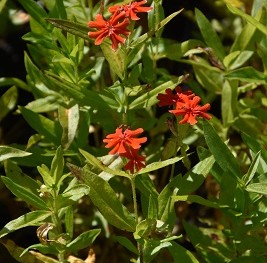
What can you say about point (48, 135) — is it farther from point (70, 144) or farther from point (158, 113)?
point (158, 113)

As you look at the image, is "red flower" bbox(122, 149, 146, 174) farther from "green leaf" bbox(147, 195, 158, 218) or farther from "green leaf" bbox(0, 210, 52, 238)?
"green leaf" bbox(0, 210, 52, 238)

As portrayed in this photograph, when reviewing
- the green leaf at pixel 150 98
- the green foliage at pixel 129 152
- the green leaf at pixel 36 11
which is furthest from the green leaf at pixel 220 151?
the green leaf at pixel 36 11

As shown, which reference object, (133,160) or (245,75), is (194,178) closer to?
(133,160)

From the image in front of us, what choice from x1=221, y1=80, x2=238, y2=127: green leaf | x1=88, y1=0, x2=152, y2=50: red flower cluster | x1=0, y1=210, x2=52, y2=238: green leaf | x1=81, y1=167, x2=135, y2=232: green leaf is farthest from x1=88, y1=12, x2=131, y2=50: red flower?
x1=221, y1=80, x2=238, y2=127: green leaf

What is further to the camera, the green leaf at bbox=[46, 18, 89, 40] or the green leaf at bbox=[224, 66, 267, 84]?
the green leaf at bbox=[224, 66, 267, 84]

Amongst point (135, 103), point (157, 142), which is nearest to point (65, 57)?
point (135, 103)

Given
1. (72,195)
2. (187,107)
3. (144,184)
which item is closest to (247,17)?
(187,107)
